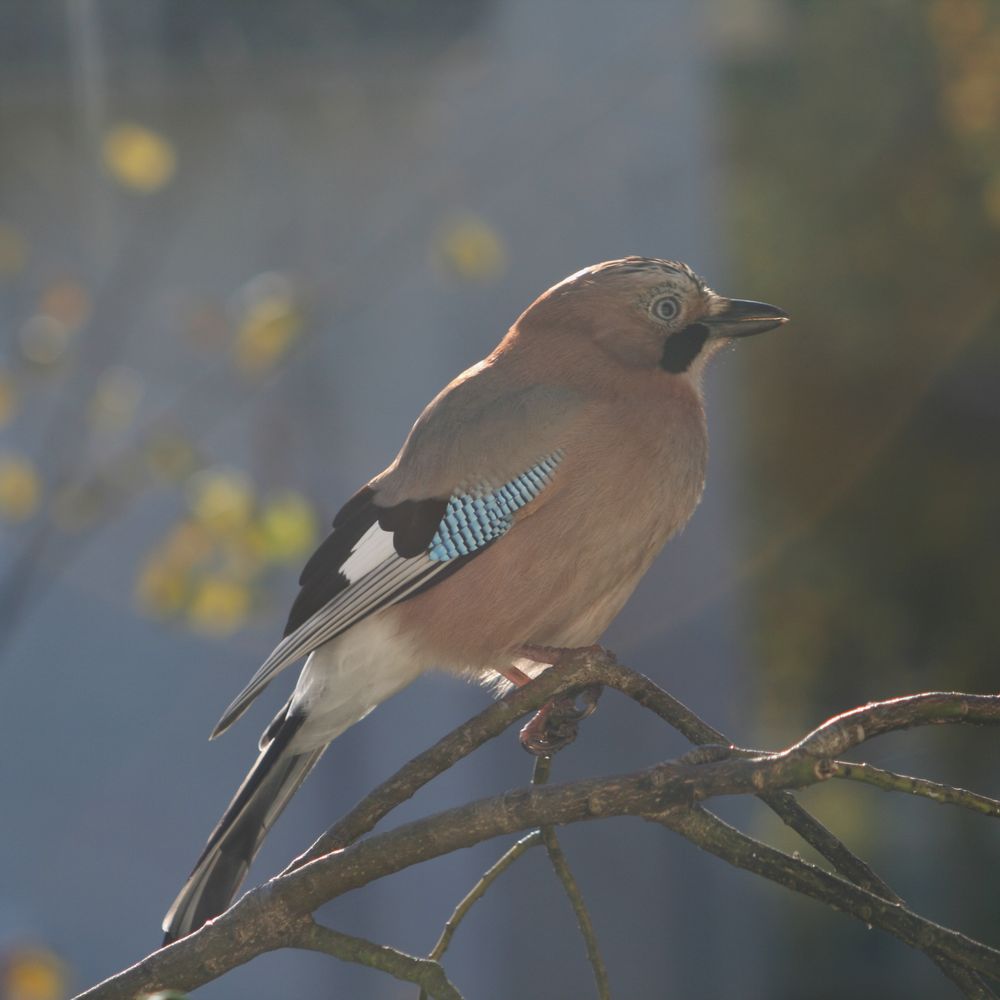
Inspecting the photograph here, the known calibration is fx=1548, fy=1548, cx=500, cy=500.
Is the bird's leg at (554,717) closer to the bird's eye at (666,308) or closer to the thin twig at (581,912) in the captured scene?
the thin twig at (581,912)

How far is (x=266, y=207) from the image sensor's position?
183 inches

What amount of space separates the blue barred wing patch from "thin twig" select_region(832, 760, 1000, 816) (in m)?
0.99

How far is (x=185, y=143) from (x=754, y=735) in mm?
3618

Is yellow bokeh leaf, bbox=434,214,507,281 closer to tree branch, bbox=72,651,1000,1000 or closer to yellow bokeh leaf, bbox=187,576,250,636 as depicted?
yellow bokeh leaf, bbox=187,576,250,636

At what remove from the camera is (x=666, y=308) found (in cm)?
205

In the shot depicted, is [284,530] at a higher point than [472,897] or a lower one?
higher

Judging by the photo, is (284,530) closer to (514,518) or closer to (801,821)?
(514,518)

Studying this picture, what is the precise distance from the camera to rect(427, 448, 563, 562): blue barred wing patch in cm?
188

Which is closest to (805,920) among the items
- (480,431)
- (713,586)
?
(713,586)

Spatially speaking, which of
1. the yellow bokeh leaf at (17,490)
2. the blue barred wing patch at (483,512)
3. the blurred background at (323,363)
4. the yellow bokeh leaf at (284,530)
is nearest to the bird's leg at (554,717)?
the blue barred wing patch at (483,512)

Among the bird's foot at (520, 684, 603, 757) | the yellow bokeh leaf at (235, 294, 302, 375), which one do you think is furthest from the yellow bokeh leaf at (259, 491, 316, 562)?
the bird's foot at (520, 684, 603, 757)

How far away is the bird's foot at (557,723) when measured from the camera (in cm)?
152

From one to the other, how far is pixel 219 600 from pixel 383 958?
2042 millimetres

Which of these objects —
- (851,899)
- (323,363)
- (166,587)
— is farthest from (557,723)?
(323,363)
